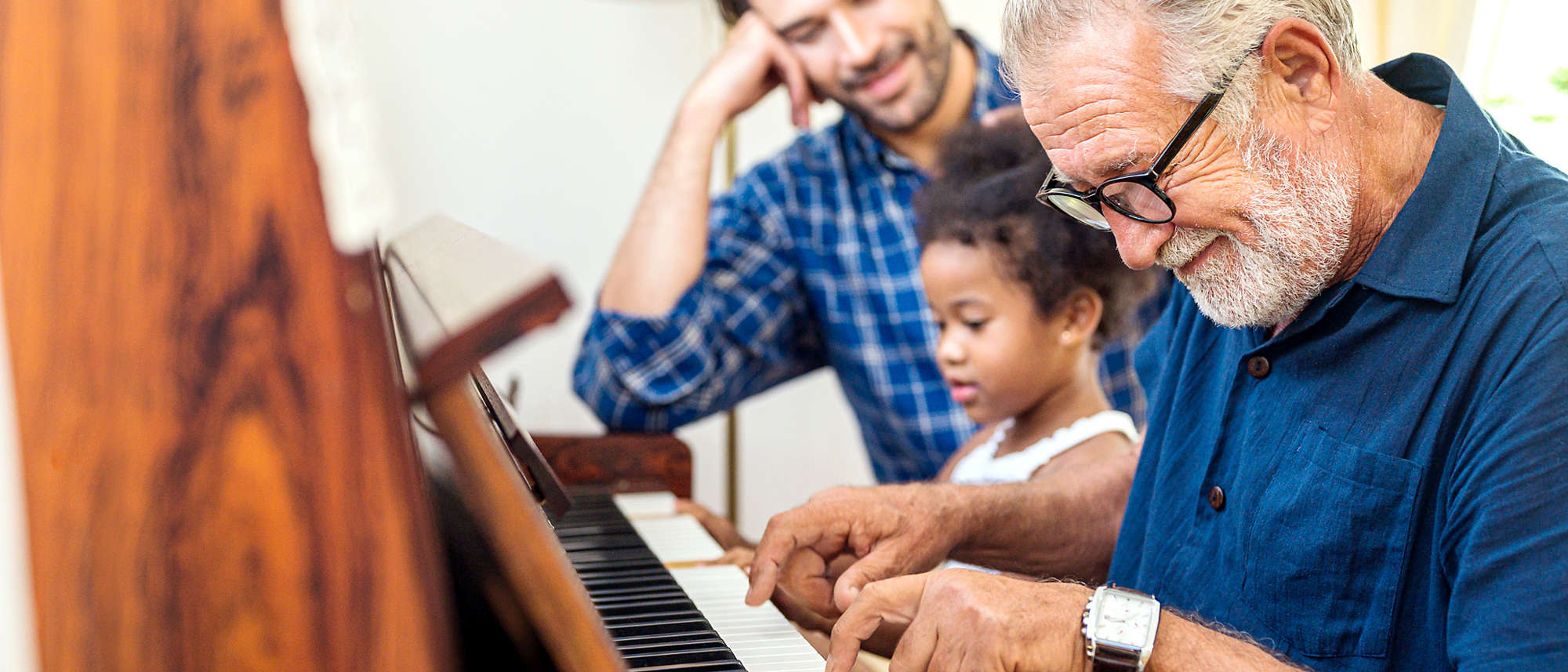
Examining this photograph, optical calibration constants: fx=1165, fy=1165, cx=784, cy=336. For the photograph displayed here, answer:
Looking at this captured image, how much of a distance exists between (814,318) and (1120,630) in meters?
1.51

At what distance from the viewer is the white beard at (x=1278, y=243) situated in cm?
97

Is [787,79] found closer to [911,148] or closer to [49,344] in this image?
[911,148]

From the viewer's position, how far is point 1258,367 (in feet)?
3.58

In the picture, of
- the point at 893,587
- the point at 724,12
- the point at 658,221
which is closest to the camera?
the point at 893,587

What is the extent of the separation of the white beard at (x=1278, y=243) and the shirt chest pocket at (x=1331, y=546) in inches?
4.8

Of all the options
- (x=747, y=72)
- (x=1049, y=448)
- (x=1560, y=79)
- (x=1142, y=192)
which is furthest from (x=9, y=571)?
(x=1560, y=79)

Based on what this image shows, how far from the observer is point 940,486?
131 cm

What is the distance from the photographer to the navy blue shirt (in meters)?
0.77

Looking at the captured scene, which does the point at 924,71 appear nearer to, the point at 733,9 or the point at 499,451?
the point at 733,9

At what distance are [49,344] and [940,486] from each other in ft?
3.14

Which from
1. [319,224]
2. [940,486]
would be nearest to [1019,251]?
[940,486]

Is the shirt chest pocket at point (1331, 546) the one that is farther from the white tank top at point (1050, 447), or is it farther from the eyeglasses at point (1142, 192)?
the white tank top at point (1050, 447)

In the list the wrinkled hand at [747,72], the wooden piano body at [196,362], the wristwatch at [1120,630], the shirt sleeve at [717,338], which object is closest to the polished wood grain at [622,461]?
the shirt sleeve at [717,338]

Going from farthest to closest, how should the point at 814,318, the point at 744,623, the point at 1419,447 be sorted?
the point at 814,318, the point at 744,623, the point at 1419,447
